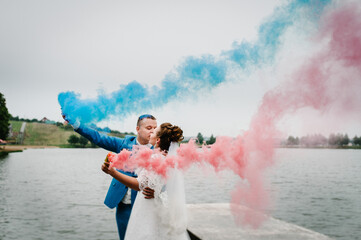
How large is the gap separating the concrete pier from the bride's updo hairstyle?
3.63 m

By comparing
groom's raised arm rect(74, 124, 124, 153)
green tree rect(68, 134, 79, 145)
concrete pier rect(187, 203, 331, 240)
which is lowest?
concrete pier rect(187, 203, 331, 240)

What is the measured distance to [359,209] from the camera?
910 inches

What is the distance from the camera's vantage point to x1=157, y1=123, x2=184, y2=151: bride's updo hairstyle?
13.7ft

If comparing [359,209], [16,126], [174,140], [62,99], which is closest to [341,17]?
[174,140]

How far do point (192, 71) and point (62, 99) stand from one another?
7.71 ft

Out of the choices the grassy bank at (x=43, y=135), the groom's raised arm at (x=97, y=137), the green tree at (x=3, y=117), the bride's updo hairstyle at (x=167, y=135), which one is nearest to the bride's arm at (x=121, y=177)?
the bride's updo hairstyle at (x=167, y=135)

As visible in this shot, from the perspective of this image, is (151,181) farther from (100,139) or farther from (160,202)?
(100,139)

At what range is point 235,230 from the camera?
7.59 meters

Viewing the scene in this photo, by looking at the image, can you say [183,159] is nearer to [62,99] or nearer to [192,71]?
[62,99]

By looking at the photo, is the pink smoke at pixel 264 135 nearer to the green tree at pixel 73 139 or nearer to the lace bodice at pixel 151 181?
the lace bodice at pixel 151 181

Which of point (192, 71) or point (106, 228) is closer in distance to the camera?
point (192, 71)

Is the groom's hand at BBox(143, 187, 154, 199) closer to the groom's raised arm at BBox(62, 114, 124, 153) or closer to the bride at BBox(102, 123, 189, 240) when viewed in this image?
the bride at BBox(102, 123, 189, 240)

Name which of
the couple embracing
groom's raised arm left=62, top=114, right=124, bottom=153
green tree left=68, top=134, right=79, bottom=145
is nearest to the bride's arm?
the couple embracing

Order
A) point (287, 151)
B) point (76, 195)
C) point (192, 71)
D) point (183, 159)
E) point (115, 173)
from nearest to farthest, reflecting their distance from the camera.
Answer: point (115, 173) → point (183, 159) → point (287, 151) → point (192, 71) → point (76, 195)
